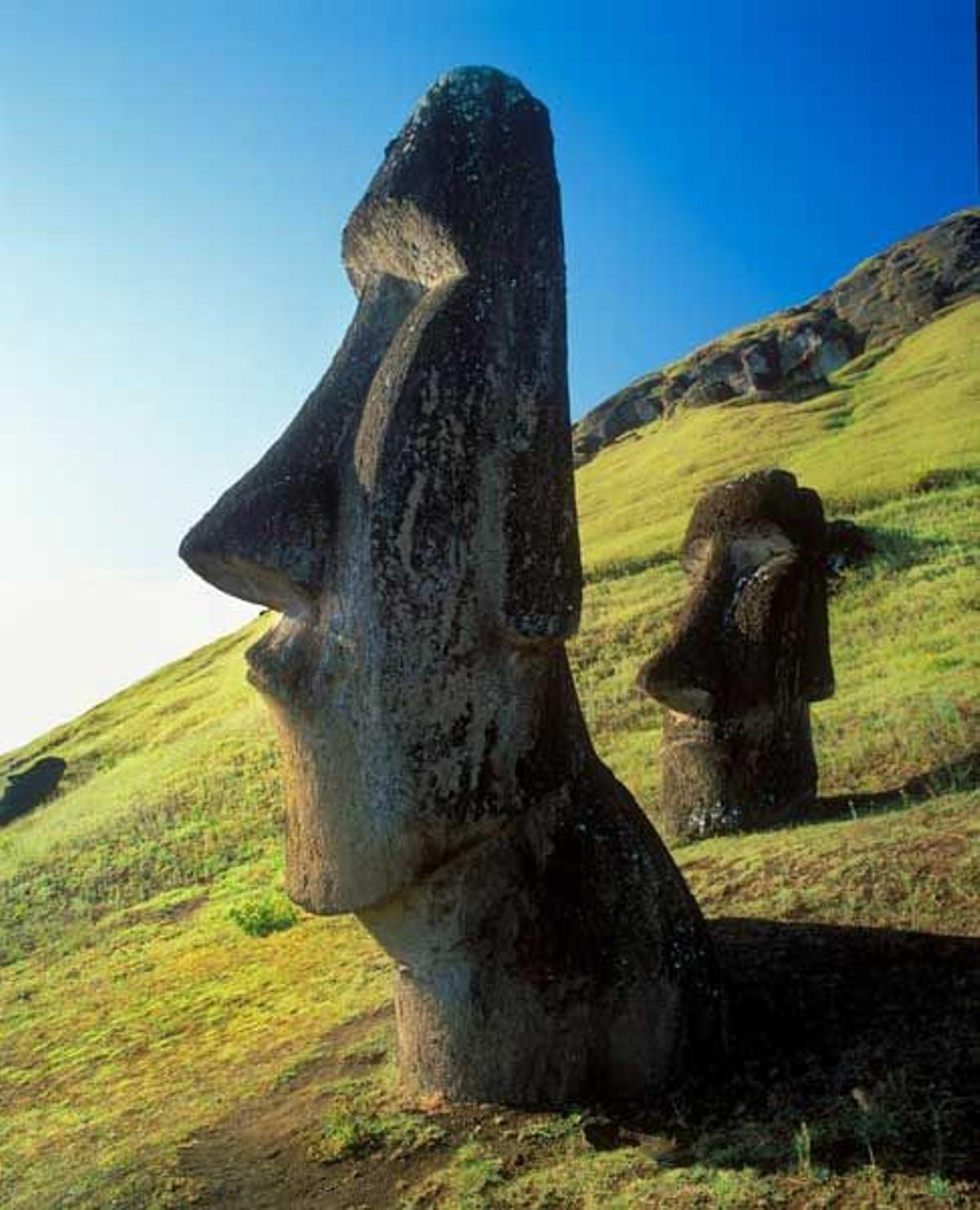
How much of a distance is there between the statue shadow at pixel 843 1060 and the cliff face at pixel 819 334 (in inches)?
3494

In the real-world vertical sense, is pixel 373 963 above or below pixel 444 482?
below

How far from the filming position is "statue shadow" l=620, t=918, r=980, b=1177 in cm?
428

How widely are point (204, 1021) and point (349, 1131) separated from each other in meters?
5.15

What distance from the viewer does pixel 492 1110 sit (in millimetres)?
5305

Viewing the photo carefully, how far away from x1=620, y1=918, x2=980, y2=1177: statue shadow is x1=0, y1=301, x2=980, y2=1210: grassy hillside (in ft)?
0.05

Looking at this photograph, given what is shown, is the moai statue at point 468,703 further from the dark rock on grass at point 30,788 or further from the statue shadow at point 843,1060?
the dark rock on grass at point 30,788

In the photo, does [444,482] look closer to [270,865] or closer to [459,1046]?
[459,1046]

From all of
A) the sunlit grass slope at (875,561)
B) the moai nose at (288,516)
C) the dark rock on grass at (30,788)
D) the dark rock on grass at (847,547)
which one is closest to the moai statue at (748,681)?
the sunlit grass slope at (875,561)

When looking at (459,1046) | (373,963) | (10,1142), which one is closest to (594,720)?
(373,963)

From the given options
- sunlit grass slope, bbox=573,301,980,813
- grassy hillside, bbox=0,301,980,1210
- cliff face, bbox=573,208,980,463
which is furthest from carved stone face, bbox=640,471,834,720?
cliff face, bbox=573,208,980,463

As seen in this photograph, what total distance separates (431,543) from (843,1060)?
301 cm

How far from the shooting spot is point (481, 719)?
5316mm

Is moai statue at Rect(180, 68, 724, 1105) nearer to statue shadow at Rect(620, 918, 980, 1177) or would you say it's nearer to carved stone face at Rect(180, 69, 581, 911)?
carved stone face at Rect(180, 69, 581, 911)

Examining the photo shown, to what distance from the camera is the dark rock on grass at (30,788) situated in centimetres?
3450
